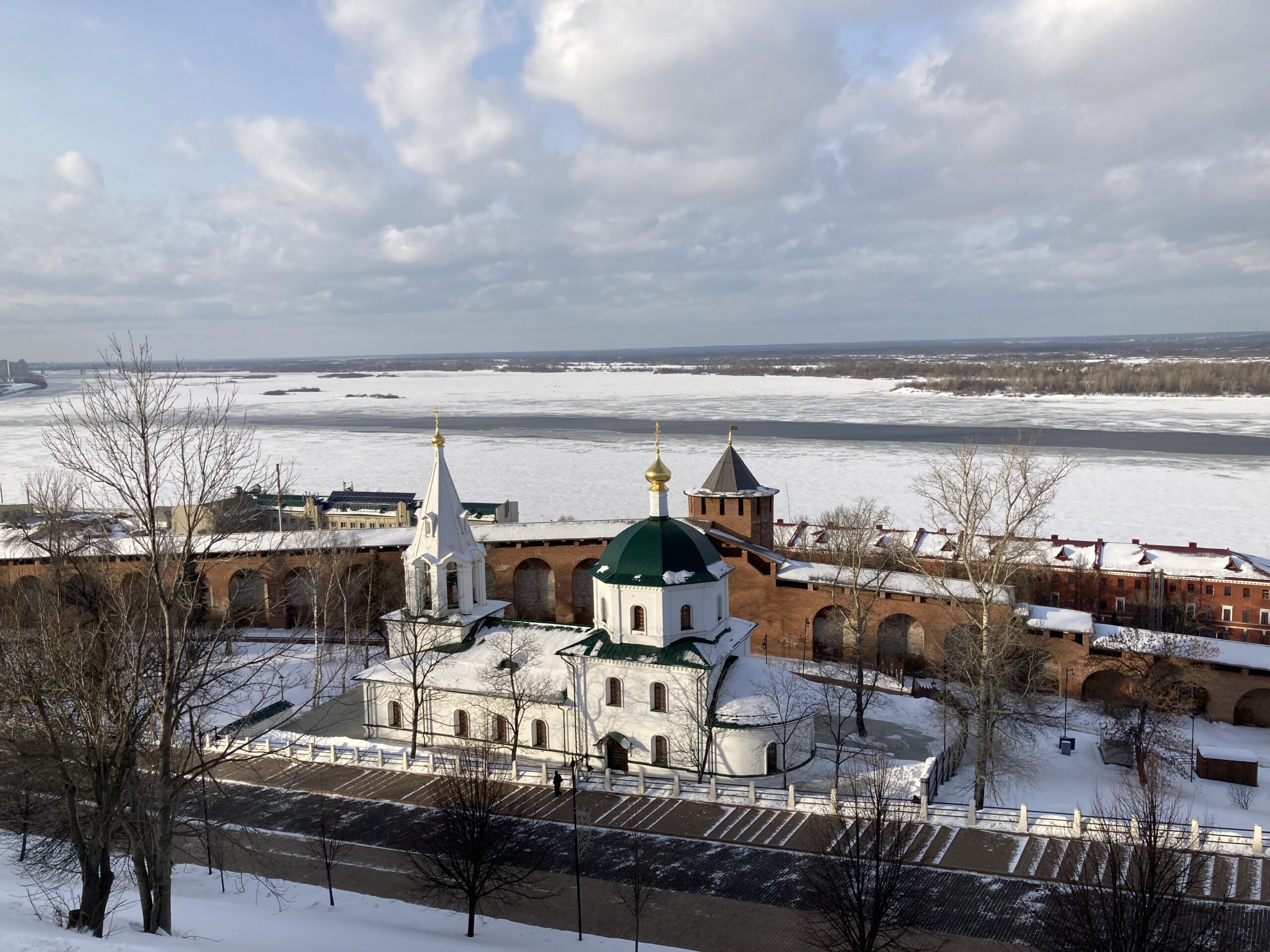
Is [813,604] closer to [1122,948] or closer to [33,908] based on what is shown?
[1122,948]

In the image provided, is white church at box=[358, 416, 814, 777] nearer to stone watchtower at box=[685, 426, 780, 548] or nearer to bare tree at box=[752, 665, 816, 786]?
bare tree at box=[752, 665, 816, 786]

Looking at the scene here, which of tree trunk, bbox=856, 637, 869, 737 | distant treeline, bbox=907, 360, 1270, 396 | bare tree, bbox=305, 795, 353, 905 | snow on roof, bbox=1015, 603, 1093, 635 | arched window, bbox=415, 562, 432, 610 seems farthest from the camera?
distant treeline, bbox=907, 360, 1270, 396

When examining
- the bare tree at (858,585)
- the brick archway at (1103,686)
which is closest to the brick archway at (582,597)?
the bare tree at (858,585)

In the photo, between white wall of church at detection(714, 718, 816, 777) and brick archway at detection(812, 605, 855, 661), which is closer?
white wall of church at detection(714, 718, 816, 777)

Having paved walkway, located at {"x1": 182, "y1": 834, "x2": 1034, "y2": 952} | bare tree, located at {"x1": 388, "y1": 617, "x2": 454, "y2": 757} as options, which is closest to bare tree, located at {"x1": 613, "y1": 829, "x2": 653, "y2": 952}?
paved walkway, located at {"x1": 182, "y1": 834, "x2": 1034, "y2": 952}

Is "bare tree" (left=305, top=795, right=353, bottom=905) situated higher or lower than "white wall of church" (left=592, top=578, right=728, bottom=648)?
lower

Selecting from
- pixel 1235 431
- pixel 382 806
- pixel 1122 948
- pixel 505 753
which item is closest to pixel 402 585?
pixel 505 753

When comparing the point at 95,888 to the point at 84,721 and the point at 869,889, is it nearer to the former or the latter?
the point at 84,721

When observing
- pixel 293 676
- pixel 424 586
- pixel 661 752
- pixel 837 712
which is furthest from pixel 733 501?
pixel 293 676
